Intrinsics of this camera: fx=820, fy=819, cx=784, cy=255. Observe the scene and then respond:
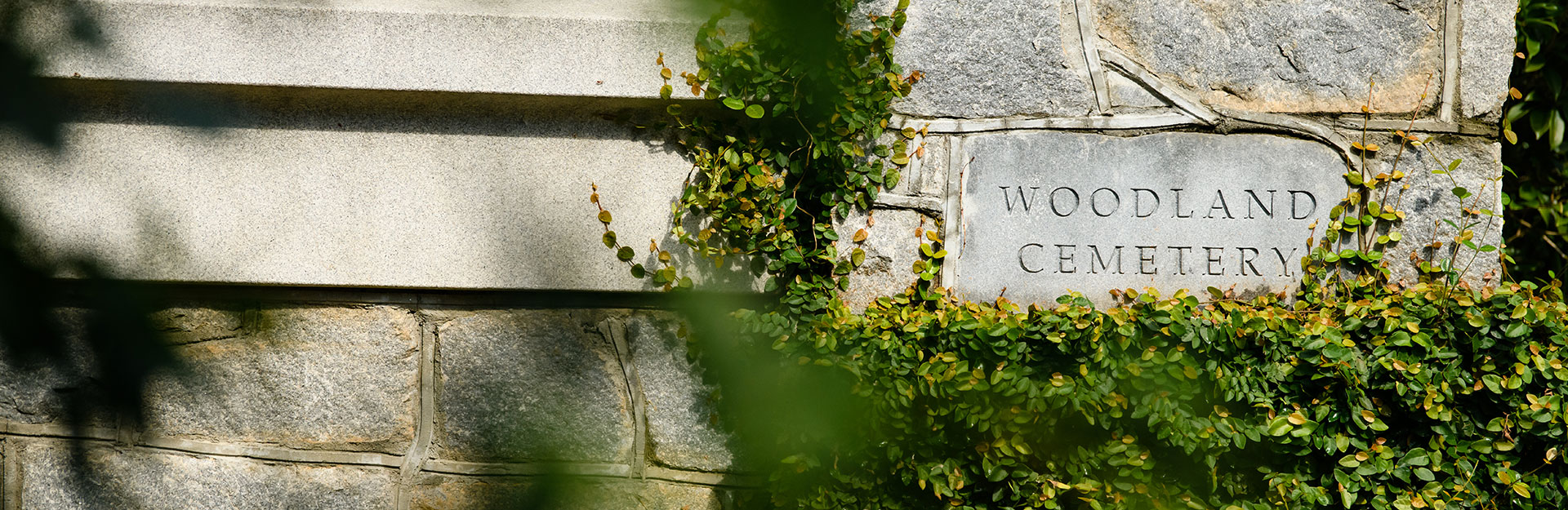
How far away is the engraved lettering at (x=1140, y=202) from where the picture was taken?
198 centimetres

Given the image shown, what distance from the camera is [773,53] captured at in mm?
1827

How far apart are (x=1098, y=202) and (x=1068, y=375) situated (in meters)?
0.45

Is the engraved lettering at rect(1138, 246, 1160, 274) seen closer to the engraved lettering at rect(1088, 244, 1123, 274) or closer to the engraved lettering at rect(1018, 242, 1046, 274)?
the engraved lettering at rect(1088, 244, 1123, 274)

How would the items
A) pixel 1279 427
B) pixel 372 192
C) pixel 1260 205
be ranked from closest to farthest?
pixel 1279 427 → pixel 372 192 → pixel 1260 205

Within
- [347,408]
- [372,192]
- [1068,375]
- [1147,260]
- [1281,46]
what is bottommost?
[347,408]

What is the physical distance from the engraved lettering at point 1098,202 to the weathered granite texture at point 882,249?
14.9 inches

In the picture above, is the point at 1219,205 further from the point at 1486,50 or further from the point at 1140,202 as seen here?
the point at 1486,50

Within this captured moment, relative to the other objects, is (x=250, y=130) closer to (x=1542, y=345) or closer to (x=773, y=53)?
(x=773, y=53)

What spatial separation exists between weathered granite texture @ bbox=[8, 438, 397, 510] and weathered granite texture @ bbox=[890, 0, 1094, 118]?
5.22 ft

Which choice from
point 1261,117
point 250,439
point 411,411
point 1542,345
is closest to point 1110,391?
point 1261,117

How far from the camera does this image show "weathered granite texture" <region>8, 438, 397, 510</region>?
1.91 m

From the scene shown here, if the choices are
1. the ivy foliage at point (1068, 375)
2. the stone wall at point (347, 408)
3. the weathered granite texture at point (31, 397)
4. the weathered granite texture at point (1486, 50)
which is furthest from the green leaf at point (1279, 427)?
the weathered granite texture at point (31, 397)

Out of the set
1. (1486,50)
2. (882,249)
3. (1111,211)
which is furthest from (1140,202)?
(1486,50)

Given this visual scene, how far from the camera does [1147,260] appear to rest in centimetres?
199
